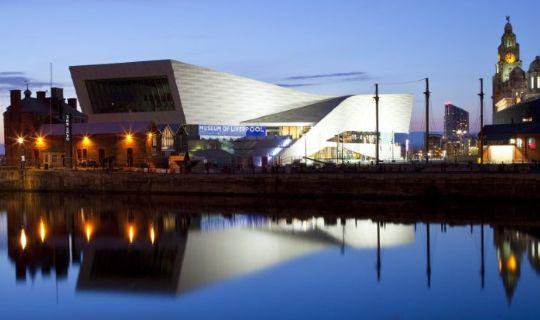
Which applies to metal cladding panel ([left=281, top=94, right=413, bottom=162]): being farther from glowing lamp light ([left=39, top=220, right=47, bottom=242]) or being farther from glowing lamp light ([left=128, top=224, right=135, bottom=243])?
glowing lamp light ([left=128, top=224, right=135, bottom=243])

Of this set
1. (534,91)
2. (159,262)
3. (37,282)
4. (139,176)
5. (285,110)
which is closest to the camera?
(37,282)

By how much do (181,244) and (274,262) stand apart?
718 centimetres

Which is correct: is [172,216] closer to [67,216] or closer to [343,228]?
[67,216]

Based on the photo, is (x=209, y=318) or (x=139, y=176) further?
(x=139, y=176)

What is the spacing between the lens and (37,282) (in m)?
27.2

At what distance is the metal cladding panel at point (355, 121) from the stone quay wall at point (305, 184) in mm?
21101

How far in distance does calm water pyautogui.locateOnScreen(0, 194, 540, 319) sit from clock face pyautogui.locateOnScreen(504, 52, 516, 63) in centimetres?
12679

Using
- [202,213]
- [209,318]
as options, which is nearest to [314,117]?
[202,213]

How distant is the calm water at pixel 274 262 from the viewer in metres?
22.6

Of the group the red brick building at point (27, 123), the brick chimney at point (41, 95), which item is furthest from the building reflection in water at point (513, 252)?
the brick chimney at point (41, 95)

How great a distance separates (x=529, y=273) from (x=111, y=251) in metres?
19.0

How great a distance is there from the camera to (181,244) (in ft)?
118

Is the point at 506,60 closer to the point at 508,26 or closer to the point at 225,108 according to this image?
the point at 508,26

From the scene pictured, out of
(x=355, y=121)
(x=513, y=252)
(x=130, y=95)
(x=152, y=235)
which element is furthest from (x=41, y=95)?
(x=513, y=252)
